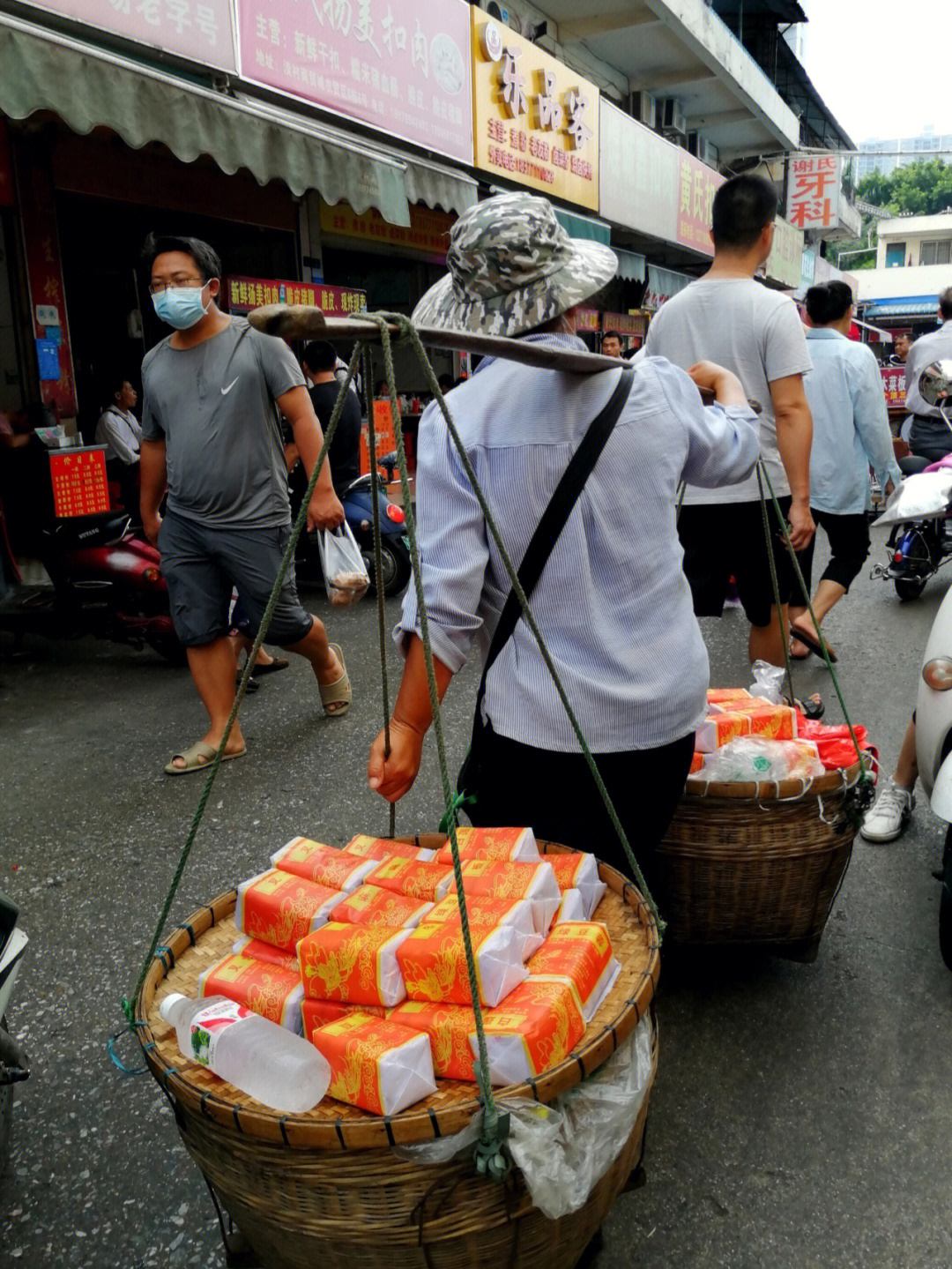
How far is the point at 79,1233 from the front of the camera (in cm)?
190

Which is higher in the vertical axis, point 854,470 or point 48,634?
point 854,470

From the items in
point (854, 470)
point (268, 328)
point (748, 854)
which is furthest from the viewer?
point (854, 470)

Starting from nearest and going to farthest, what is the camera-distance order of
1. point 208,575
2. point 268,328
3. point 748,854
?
point 268,328, point 748,854, point 208,575

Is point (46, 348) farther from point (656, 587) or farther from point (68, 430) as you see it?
point (656, 587)

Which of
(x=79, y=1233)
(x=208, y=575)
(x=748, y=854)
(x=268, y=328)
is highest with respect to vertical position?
(x=268, y=328)

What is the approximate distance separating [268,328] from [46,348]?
6873mm

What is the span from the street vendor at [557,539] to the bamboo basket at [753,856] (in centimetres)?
36

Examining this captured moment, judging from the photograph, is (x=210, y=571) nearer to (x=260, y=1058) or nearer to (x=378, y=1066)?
(x=260, y=1058)

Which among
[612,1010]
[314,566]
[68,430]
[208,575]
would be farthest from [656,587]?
[68,430]

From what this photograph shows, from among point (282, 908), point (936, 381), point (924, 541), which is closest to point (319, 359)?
point (936, 381)

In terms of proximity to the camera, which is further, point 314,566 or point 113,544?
point 314,566

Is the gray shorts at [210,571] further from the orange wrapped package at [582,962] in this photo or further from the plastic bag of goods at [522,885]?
the orange wrapped package at [582,962]

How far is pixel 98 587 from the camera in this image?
5.42 meters

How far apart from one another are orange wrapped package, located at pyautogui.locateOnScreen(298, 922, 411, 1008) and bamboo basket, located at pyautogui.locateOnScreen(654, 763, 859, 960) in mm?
919
